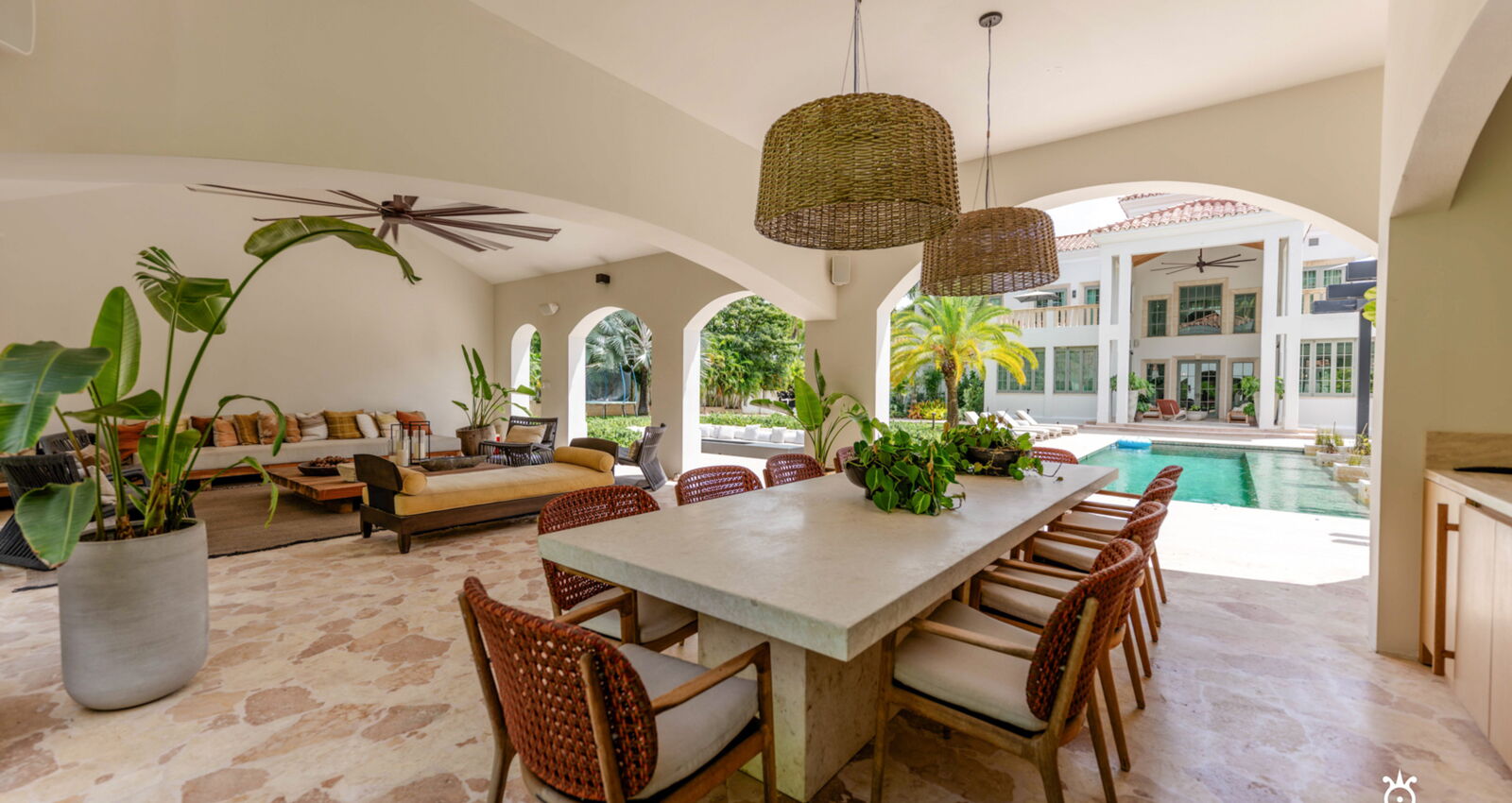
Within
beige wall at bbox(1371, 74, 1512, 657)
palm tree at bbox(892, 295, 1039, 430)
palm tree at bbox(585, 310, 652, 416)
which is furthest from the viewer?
palm tree at bbox(585, 310, 652, 416)

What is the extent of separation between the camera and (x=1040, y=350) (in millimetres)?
18047

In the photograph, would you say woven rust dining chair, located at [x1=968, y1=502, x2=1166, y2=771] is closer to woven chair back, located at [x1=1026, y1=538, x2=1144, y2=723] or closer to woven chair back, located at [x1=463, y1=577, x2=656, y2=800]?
woven chair back, located at [x1=1026, y1=538, x2=1144, y2=723]

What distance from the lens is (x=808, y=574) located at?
4.91 feet

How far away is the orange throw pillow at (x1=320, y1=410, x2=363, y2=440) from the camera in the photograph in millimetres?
8555

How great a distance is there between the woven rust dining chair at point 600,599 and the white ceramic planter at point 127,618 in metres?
1.59

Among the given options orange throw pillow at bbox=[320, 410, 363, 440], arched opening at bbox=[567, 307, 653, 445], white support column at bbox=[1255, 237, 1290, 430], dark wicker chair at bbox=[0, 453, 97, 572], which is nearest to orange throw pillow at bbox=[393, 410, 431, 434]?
orange throw pillow at bbox=[320, 410, 363, 440]

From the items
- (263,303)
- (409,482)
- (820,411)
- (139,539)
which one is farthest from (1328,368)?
(263,303)

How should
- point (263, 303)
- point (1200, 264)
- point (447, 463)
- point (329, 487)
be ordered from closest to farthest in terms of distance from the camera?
point (329, 487), point (447, 463), point (263, 303), point (1200, 264)

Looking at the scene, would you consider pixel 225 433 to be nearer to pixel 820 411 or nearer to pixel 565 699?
pixel 820 411

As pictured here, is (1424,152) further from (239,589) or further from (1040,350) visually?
(1040,350)

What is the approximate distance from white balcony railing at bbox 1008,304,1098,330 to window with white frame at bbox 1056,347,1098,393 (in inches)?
29.4

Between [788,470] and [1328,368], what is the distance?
672 inches

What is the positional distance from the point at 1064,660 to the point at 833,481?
1.69 meters

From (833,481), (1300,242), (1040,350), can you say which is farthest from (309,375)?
(1300,242)
